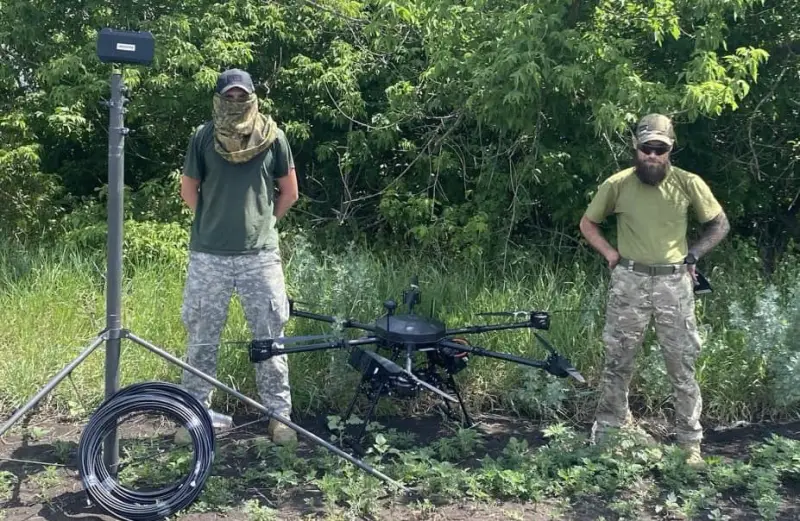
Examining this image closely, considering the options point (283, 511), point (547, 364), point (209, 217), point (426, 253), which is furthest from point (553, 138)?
point (283, 511)

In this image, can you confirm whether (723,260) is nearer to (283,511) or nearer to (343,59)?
(343,59)

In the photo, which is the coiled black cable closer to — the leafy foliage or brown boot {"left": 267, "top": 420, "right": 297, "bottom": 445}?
brown boot {"left": 267, "top": 420, "right": 297, "bottom": 445}

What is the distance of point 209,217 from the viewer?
454 cm

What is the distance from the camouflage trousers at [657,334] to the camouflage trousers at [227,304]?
1877 millimetres

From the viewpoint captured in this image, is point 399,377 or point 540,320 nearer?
point 399,377

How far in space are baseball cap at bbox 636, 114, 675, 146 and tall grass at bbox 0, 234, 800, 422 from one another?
1542mm

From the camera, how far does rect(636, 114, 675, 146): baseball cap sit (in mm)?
4363

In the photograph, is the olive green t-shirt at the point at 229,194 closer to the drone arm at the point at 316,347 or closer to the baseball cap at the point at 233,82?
the baseball cap at the point at 233,82

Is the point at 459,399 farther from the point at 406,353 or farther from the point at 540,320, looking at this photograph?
the point at 540,320

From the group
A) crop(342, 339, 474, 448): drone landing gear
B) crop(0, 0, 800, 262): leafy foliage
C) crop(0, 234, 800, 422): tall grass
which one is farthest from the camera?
crop(0, 0, 800, 262): leafy foliage

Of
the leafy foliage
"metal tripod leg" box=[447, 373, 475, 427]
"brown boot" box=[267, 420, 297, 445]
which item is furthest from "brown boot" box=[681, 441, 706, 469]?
"brown boot" box=[267, 420, 297, 445]

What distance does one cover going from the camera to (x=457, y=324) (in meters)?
6.06

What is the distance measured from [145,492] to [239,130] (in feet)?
6.11

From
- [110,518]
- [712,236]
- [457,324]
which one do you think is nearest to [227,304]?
[110,518]
